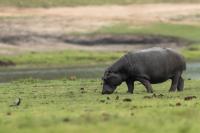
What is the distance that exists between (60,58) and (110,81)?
1128 inches

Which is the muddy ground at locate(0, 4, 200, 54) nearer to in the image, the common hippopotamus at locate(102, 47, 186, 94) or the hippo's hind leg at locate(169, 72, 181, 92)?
the hippo's hind leg at locate(169, 72, 181, 92)

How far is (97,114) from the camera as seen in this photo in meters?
16.6

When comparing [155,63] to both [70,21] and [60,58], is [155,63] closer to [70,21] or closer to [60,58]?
[60,58]

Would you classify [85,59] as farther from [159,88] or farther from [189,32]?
[159,88]

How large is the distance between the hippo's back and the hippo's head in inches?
22.5

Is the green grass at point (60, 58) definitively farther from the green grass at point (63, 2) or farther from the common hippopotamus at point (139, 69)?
the common hippopotamus at point (139, 69)

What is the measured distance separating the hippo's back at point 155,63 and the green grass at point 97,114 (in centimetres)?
135

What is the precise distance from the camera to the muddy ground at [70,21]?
60.0 meters

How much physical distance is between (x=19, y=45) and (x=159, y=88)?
33.1 m

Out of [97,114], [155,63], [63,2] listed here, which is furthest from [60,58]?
[97,114]

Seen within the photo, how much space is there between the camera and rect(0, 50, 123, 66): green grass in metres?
51.4

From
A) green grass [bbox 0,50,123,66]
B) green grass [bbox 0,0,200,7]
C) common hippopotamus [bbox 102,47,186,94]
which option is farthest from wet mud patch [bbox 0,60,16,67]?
common hippopotamus [bbox 102,47,186,94]

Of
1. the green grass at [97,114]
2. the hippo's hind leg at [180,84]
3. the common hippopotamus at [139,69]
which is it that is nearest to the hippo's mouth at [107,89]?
the common hippopotamus at [139,69]

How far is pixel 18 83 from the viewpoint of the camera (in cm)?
3183
